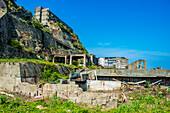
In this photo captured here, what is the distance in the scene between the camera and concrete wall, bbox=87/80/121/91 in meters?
9.17

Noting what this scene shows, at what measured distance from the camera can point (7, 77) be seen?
33.8 feet

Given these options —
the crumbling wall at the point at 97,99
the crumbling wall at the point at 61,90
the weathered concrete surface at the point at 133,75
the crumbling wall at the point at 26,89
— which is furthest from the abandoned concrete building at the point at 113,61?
the crumbling wall at the point at 97,99

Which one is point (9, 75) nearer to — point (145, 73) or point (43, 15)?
point (145, 73)

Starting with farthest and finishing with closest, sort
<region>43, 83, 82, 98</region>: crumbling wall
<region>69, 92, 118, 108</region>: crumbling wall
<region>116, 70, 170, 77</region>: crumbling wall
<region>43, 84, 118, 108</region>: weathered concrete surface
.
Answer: <region>116, 70, 170, 77</region>: crumbling wall < <region>43, 83, 82, 98</region>: crumbling wall < <region>43, 84, 118, 108</region>: weathered concrete surface < <region>69, 92, 118, 108</region>: crumbling wall

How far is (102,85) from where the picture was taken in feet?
30.7

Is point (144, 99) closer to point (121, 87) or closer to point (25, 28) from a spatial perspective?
point (121, 87)

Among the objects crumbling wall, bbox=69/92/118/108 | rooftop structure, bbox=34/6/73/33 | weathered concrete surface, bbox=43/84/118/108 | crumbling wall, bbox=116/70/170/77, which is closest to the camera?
crumbling wall, bbox=69/92/118/108

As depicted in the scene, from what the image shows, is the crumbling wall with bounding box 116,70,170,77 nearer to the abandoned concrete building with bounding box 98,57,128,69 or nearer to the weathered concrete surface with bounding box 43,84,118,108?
the weathered concrete surface with bounding box 43,84,118,108

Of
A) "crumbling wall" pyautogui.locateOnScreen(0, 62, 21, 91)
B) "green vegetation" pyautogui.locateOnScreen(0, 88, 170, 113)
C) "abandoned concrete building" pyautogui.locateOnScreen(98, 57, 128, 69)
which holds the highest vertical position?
"abandoned concrete building" pyautogui.locateOnScreen(98, 57, 128, 69)

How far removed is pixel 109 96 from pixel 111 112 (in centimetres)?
137

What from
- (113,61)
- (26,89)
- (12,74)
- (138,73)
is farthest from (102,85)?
(113,61)

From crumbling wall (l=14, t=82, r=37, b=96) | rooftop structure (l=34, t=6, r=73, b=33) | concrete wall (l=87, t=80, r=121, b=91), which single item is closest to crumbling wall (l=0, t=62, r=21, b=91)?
crumbling wall (l=14, t=82, r=37, b=96)

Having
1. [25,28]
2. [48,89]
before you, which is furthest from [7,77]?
[25,28]

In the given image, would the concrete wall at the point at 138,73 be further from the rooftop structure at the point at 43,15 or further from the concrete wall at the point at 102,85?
the rooftop structure at the point at 43,15
